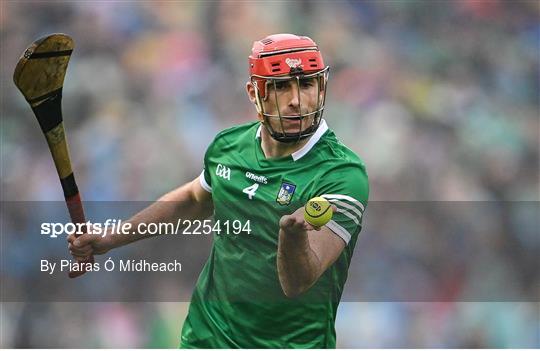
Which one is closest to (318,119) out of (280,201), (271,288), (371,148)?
(280,201)

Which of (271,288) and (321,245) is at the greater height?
(321,245)

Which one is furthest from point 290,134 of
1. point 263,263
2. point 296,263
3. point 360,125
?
point 360,125

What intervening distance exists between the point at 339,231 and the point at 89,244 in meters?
1.30

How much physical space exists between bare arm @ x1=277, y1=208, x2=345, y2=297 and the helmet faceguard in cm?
39

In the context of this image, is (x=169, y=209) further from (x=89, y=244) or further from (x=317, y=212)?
(x=317, y=212)

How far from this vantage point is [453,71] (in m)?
5.60

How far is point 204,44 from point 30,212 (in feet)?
4.46

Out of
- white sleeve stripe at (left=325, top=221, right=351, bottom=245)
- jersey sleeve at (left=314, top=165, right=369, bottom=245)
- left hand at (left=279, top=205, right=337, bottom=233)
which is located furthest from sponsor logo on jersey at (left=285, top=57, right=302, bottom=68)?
left hand at (left=279, top=205, right=337, bottom=233)

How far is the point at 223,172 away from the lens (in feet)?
14.9

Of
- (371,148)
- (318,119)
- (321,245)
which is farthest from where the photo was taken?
(371,148)

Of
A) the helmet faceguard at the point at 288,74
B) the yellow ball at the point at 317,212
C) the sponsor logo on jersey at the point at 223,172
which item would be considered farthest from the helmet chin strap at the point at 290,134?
the yellow ball at the point at 317,212

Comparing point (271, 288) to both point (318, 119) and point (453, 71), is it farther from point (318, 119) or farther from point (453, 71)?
point (453, 71)

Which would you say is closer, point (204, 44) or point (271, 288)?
point (271, 288)

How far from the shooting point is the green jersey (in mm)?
4273
